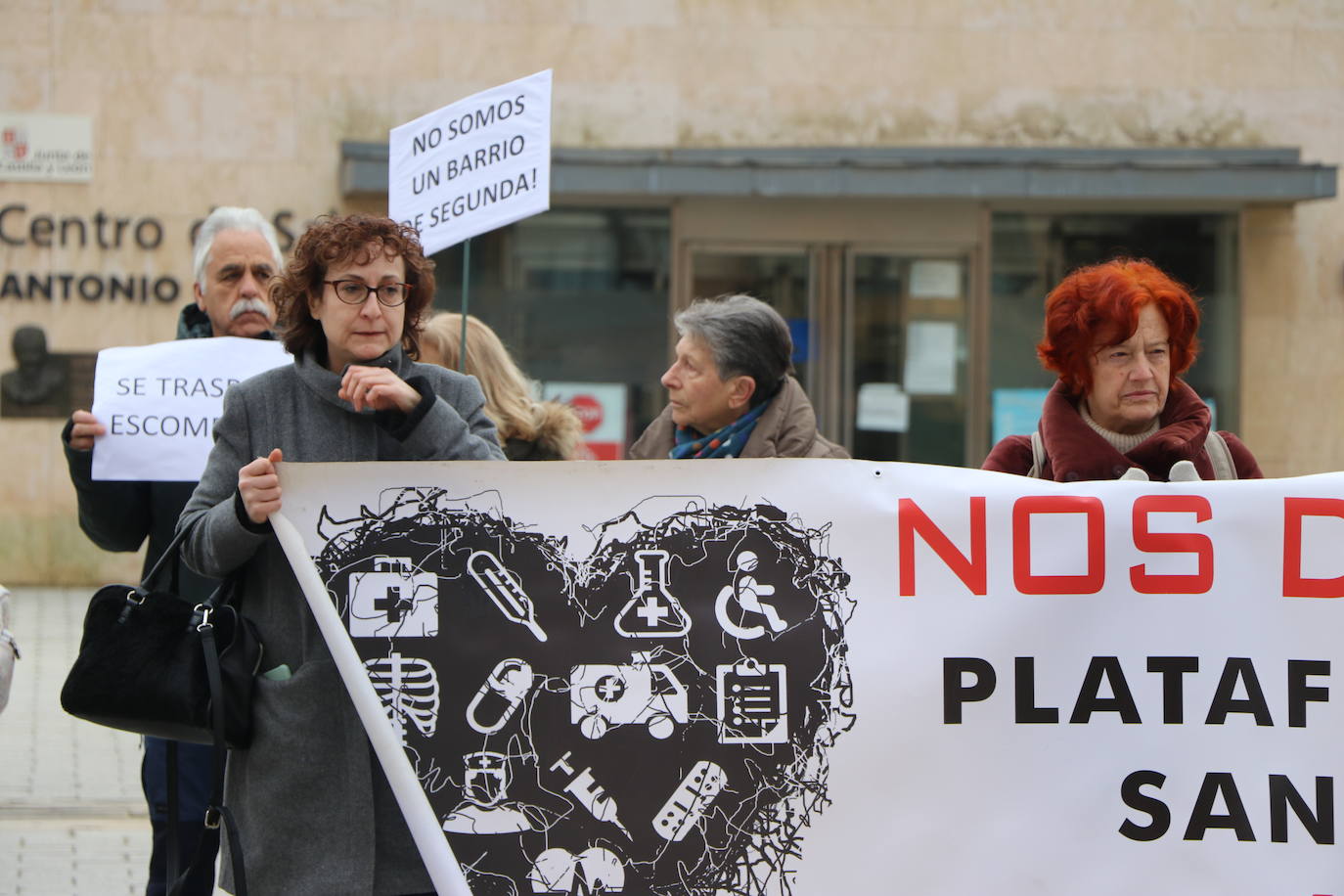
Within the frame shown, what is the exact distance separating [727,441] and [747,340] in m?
0.27

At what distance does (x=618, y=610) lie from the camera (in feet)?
11.0

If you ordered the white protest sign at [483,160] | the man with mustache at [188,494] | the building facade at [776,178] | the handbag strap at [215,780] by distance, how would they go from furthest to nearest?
the building facade at [776,178] → the white protest sign at [483,160] → the man with mustache at [188,494] → the handbag strap at [215,780]

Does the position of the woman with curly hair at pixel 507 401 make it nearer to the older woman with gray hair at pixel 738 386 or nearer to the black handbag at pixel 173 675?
the older woman with gray hair at pixel 738 386

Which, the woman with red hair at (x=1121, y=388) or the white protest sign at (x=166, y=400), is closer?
the woman with red hair at (x=1121, y=388)

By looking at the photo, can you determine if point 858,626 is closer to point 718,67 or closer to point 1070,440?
point 1070,440

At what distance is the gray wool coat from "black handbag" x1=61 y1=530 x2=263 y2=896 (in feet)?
0.19

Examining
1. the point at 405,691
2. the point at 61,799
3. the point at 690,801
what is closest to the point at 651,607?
the point at 690,801

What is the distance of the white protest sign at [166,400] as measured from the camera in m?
4.20

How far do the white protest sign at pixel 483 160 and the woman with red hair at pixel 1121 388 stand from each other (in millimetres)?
1999

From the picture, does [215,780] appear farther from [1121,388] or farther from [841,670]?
[1121,388]

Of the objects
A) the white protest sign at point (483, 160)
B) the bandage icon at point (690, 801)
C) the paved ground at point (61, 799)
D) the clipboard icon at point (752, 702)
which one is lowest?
the paved ground at point (61, 799)

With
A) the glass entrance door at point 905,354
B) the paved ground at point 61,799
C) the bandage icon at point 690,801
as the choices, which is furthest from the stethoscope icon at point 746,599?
the glass entrance door at point 905,354

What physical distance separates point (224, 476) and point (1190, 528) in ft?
6.27

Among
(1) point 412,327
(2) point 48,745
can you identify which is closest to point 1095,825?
(1) point 412,327
